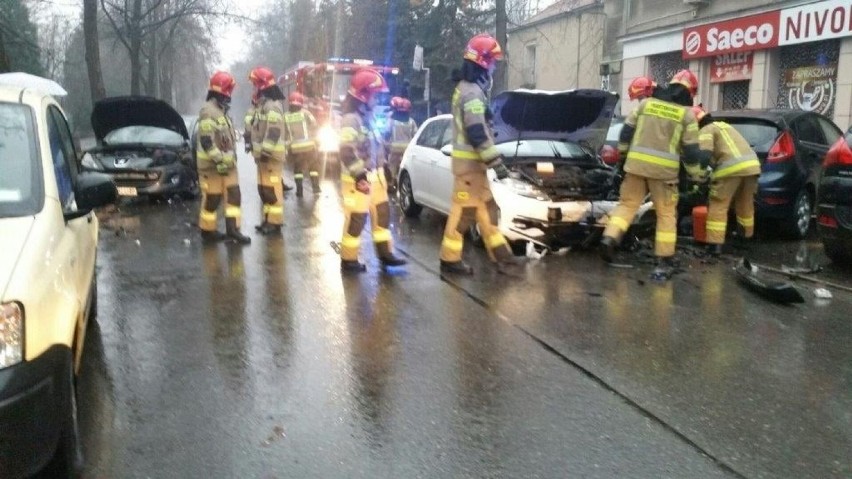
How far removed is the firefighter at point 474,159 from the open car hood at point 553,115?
1.12m

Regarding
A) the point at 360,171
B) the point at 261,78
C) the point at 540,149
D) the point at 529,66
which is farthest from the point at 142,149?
the point at 529,66

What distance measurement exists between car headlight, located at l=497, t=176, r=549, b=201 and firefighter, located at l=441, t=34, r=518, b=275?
595 mm

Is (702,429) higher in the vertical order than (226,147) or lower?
lower

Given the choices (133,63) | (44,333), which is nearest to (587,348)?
(44,333)

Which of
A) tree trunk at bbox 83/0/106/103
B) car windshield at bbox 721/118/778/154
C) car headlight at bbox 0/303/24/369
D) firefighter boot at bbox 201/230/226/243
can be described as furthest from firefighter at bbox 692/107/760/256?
tree trunk at bbox 83/0/106/103

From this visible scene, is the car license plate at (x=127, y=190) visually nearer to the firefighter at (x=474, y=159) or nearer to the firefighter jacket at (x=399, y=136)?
the firefighter jacket at (x=399, y=136)

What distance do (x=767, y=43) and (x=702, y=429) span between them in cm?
1482

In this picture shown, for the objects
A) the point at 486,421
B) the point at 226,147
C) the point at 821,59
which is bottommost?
the point at 486,421

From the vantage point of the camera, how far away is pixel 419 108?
3138cm

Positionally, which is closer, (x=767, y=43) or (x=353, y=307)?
(x=353, y=307)

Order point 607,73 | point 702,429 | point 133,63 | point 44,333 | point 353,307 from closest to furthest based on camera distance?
1. point 44,333
2. point 702,429
3. point 353,307
4. point 607,73
5. point 133,63

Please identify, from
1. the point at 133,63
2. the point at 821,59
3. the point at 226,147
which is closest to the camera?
the point at 226,147

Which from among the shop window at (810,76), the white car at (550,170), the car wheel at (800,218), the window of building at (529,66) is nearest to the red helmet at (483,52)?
the white car at (550,170)

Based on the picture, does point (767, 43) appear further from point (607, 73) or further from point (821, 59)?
point (607, 73)
